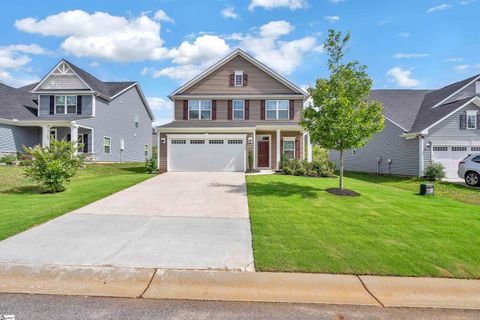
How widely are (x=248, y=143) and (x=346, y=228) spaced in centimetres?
1225

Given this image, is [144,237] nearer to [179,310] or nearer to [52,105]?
[179,310]

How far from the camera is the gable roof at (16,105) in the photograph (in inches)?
784

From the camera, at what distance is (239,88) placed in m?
19.7

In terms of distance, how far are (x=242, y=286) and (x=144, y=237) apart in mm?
2651

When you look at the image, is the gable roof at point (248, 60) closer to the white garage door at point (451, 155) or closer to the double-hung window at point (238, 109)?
the double-hung window at point (238, 109)

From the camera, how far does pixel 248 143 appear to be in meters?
17.8

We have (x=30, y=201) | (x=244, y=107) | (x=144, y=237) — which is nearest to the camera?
(x=144, y=237)

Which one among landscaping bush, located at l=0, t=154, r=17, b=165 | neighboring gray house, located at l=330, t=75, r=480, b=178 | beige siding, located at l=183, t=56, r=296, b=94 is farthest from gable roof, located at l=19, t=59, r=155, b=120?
neighboring gray house, located at l=330, t=75, r=480, b=178

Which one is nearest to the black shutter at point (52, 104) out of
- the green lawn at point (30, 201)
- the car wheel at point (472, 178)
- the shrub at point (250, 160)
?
the green lawn at point (30, 201)

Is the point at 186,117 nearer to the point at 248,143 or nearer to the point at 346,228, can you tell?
the point at 248,143

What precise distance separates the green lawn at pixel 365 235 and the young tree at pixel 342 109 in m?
2.34

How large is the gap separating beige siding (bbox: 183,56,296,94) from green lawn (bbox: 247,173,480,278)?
12203 mm

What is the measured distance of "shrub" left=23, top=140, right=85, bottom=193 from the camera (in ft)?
32.6

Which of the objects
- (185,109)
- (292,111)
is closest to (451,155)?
(292,111)
